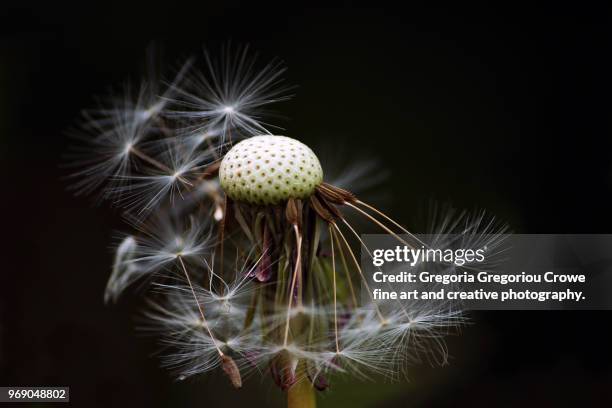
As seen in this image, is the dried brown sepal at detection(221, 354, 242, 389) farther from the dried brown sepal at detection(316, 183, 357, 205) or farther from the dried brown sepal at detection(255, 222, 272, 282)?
the dried brown sepal at detection(316, 183, 357, 205)

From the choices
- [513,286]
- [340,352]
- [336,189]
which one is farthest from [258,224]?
[513,286]

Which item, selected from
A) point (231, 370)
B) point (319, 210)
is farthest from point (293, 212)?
point (231, 370)

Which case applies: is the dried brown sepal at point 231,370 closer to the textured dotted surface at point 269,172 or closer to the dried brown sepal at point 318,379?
the dried brown sepal at point 318,379

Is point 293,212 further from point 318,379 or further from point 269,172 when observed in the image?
point 318,379

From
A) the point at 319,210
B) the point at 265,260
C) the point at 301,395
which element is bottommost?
the point at 301,395

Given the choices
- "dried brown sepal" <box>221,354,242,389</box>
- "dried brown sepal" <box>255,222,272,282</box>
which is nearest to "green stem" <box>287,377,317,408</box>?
"dried brown sepal" <box>221,354,242,389</box>

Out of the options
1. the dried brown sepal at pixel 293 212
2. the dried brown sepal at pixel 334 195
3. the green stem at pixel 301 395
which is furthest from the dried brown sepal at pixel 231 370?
the dried brown sepal at pixel 334 195

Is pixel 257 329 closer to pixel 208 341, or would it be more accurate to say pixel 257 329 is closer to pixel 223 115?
pixel 208 341
